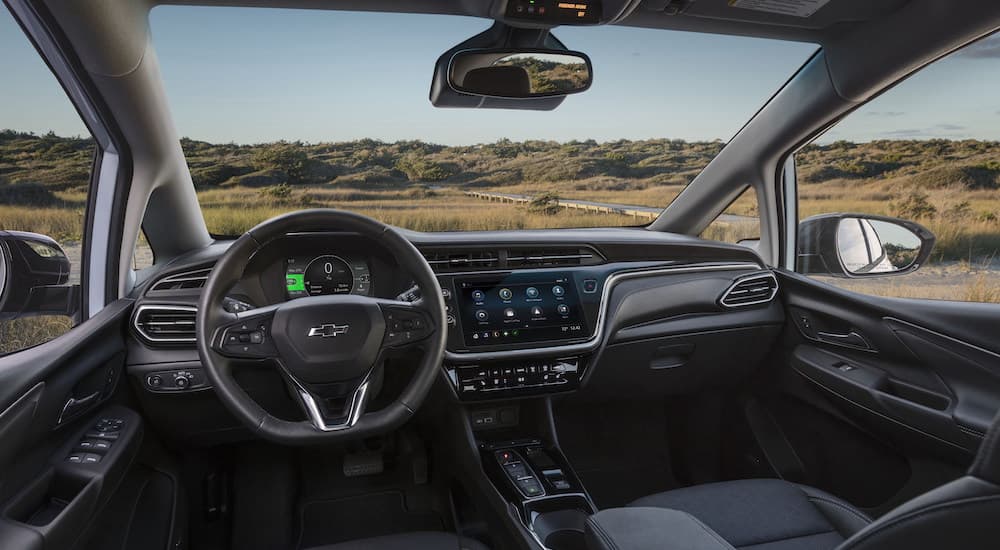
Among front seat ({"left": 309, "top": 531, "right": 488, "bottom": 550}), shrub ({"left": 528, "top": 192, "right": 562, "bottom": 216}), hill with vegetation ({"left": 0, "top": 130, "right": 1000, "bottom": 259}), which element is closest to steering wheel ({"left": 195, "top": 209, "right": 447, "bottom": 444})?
front seat ({"left": 309, "top": 531, "right": 488, "bottom": 550})

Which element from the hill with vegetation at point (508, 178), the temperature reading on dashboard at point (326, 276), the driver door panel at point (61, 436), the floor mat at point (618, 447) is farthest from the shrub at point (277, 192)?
the floor mat at point (618, 447)

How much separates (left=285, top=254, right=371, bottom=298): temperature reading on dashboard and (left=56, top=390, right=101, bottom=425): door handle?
0.68m

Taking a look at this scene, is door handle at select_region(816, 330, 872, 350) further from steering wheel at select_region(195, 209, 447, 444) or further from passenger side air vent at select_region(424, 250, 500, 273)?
steering wheel at select_region(195, 209, 447, 444)

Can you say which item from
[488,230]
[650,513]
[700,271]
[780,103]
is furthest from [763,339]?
[650,513]

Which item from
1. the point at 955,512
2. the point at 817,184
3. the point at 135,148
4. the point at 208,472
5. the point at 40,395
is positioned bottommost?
the point at 208,472

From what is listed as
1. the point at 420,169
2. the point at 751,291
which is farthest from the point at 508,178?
the point at 751,291

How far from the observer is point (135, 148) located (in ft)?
7.57

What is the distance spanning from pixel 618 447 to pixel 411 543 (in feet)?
5.04

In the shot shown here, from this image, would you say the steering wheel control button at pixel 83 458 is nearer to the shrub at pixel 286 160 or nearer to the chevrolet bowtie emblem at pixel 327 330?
the chevrolet bowtie emblem at pixel 327 330

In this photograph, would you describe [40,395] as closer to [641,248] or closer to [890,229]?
[641,248]

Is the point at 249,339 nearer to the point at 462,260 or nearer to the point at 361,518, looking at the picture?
the point at 462,260

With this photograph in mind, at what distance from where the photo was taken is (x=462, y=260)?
2783 mm

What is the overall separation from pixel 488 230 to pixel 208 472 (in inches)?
64.3

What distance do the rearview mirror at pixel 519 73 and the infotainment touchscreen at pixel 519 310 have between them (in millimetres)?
746
